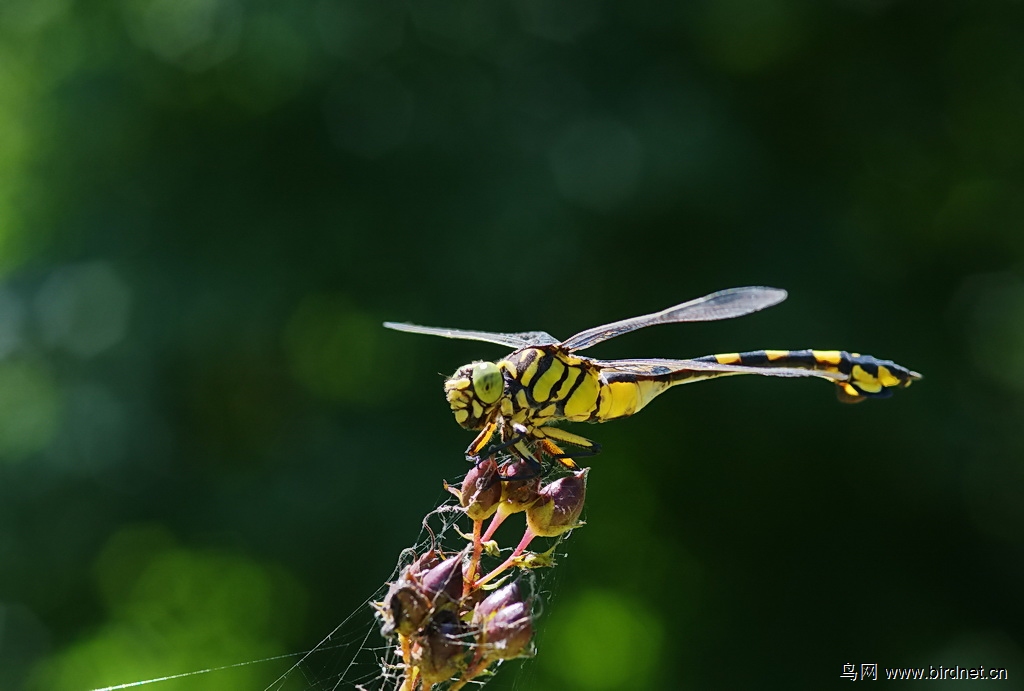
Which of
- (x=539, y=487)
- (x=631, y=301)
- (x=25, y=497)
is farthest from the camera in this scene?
(x=631, y=301)

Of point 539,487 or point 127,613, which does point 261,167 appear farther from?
→ point 539,487

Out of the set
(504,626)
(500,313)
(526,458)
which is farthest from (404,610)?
(500,313)

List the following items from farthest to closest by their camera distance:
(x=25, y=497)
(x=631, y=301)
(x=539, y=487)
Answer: (x=631, y=301) → (x=25, y=497) → (x=539, y=487)

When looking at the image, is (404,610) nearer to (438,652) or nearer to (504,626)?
(438,652)

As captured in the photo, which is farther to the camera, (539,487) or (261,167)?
(261,167)

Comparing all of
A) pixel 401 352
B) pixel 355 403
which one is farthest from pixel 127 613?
pixel 401 352

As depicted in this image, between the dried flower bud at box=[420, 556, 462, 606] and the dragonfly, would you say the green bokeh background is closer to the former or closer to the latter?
the dragonfly

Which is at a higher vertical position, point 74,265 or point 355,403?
point 74,265

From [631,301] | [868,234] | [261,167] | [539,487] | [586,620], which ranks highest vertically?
[261,167]
